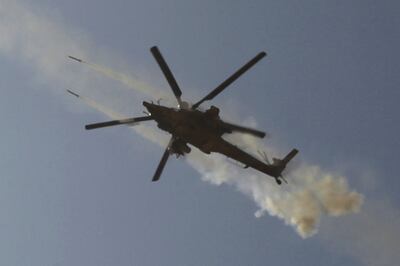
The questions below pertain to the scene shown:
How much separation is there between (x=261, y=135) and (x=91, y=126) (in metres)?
8.80

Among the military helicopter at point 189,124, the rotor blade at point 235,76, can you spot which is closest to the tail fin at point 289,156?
the military helicopter at point 189,124

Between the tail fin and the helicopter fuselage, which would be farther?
the tail fin

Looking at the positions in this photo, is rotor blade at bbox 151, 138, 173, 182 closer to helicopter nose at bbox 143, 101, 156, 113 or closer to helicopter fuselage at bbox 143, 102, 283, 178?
helicopter fuselage at bbox 143, 102, 283, 178

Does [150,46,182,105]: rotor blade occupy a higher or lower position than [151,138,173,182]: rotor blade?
higher

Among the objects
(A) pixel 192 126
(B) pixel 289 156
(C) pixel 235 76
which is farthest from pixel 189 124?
(B) pixel 289 156

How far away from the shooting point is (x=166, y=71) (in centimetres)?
3125

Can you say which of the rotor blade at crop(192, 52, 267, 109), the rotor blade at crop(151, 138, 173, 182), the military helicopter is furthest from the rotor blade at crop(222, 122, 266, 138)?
the rotor blade at crop(151, 138, 173, 182)

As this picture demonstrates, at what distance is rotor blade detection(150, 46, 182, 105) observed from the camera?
30672mm

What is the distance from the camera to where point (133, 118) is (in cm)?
3278

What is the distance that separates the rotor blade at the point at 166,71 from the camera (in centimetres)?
3067

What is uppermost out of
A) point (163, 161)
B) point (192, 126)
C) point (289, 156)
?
point (289, 156)

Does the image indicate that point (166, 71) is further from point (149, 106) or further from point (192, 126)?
point (192, 126)

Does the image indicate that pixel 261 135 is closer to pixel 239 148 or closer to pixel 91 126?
pixel 239 148

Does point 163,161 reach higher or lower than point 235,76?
lower
